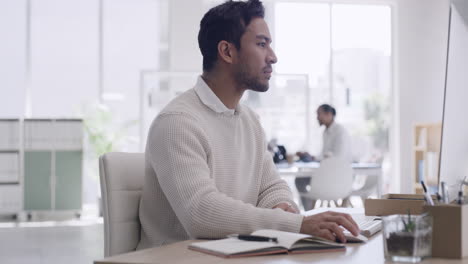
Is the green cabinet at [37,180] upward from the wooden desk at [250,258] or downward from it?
downward

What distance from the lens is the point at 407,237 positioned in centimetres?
105

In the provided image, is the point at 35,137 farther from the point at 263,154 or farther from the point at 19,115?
A: the point at 263,154

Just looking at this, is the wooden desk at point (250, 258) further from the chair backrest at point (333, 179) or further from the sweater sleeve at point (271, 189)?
the chair backrest at point (333, 179)

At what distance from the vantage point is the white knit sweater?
4.53ft

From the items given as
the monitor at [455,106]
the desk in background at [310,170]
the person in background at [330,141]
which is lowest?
the desk in background at [310,170]

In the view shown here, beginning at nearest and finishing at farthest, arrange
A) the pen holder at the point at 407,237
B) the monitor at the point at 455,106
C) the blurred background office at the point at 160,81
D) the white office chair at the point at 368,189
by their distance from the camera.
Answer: the pen holder at the point at 407,237
the monitor at the point at 455,106
the white office chair at the point at 368,189
the blurred background office at the point at 160,81

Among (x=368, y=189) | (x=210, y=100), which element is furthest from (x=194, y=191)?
(x=368, y=189)

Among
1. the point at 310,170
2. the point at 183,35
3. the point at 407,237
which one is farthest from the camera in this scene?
the point at 183,35

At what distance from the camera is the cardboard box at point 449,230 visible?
3.63ft

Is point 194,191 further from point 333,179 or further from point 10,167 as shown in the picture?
point 10,167

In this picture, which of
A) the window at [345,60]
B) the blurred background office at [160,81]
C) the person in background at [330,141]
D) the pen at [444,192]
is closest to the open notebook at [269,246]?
the pen at [444,192]

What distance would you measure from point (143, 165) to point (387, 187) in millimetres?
8157

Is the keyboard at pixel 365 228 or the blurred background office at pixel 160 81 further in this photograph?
the blurred background office at pixel 160 81

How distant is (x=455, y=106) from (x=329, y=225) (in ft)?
1.20
